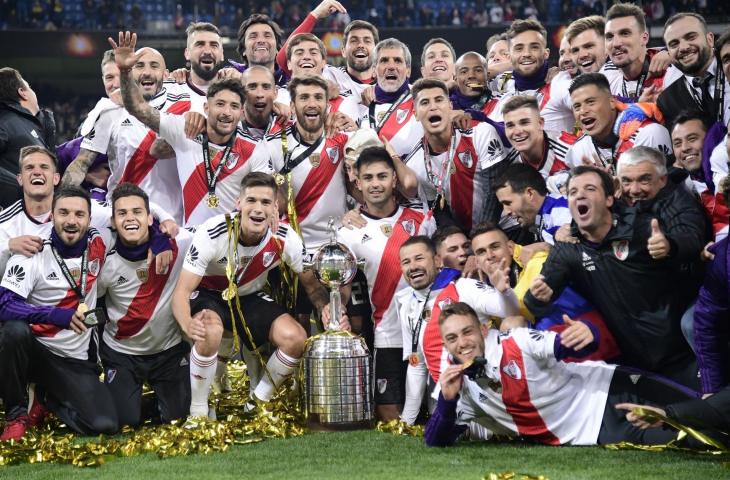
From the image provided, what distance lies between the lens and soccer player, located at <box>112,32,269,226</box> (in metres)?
5.95

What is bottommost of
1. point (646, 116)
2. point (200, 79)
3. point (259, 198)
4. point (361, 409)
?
point (361, 409)

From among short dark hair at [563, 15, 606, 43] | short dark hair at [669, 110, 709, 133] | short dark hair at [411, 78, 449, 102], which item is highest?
short dark hair at [563, 15, 606, 43]

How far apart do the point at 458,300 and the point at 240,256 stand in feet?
4.10

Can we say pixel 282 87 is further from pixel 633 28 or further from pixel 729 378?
pixel 729 378

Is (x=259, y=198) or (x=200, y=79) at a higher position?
(x=200, y=79)

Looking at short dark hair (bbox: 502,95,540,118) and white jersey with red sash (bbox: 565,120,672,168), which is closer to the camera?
white jersey with red sash (bbox: 565,120,672,168)

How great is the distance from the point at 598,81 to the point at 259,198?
1876mm

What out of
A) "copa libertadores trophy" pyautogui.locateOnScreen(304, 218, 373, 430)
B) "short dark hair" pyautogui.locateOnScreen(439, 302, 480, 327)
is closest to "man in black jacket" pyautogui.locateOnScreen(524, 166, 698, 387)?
"short dark hair" pyautogui.locateOnScreen(439, 302, 480, 327)

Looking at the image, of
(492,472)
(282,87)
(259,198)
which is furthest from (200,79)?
(492,472)

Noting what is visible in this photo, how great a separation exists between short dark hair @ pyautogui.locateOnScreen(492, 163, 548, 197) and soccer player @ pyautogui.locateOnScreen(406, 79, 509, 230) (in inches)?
15.8

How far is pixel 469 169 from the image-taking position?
5996 millimetres

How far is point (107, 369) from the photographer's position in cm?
587

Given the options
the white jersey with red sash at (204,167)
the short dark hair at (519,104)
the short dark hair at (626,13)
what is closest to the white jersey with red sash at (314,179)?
the white jersey with red sash at (204,167)

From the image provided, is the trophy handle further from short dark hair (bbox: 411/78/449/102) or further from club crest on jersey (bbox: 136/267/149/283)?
short dark hair (bbox: 411/78/449/102)
